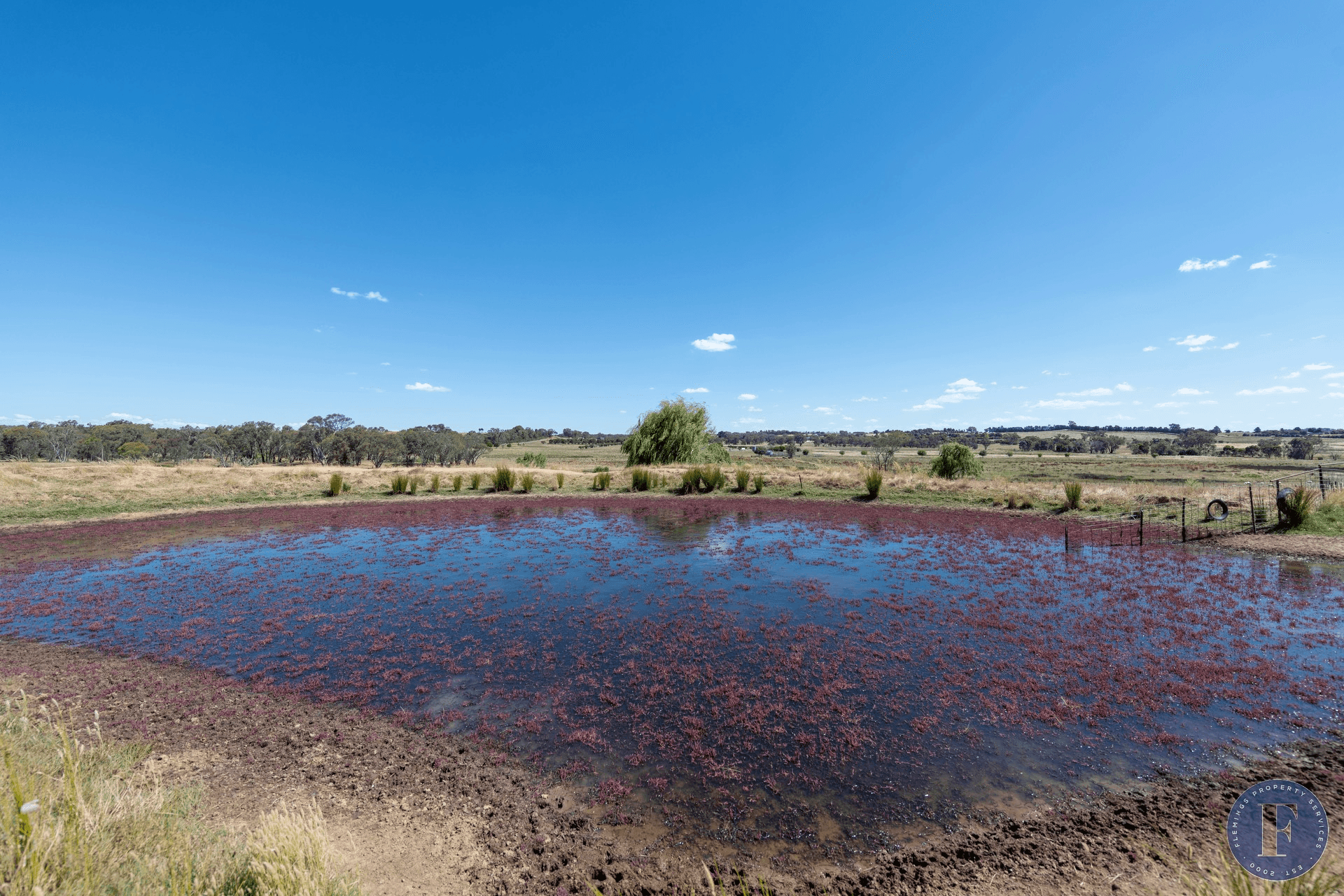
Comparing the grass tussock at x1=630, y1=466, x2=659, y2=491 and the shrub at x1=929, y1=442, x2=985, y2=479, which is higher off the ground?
the shrub at x1=929, y1=442, x2=985, y2=479

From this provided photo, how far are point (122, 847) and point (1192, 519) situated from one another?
2718cm

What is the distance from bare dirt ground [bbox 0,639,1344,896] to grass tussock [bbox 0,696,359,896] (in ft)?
3.45

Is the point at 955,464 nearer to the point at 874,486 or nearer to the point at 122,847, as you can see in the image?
the point at 874,486

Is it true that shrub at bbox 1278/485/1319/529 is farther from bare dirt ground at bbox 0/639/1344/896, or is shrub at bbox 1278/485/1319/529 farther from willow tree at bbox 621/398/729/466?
willow tree at bbox 621/398/729/466

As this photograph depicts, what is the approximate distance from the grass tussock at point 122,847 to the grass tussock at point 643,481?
2706cm

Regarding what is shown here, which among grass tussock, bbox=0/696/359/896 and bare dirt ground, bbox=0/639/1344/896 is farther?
bare dirt ground, bbox=0/639/1344/896

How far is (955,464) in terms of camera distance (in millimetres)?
33500

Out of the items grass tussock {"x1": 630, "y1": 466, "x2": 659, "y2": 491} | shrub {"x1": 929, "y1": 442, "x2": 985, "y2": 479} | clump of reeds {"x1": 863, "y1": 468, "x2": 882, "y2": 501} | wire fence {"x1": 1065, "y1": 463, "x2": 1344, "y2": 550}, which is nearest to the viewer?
wire fence {"x1": 1065, "y1": 463, "x2": 1344, "y2": 550}

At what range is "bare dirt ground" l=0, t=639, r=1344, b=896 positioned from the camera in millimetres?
3797

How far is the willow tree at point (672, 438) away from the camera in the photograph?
40094 millimetres

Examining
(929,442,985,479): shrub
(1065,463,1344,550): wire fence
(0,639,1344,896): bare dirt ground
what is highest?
(929,442,985,479): shrub

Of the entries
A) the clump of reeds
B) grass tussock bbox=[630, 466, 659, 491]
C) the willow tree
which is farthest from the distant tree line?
the clump of reeds

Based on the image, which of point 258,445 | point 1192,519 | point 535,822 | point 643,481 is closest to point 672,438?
point 643,481

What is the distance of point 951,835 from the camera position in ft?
14.0
